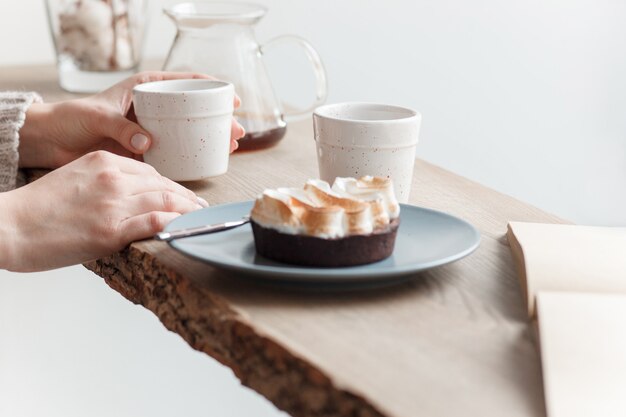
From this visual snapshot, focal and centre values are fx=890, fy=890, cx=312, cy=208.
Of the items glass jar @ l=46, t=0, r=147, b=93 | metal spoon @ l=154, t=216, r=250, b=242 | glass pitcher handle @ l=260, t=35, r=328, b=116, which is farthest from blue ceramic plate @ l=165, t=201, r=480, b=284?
glass jar @ l=46, t=0, r=147, b=93

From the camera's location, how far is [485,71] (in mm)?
2451

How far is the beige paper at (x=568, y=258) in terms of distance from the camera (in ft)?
2.17

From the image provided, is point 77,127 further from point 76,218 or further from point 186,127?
point 76,218

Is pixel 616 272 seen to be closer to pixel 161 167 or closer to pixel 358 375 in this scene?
pixel 358 375

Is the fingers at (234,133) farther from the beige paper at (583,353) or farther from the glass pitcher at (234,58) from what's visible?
the beige paper at (583,353)

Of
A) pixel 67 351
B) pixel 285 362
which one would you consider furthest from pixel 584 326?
pixel 67 351

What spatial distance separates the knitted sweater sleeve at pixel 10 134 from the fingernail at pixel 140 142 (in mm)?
183

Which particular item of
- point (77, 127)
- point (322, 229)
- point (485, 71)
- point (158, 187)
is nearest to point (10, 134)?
point (77, 127)

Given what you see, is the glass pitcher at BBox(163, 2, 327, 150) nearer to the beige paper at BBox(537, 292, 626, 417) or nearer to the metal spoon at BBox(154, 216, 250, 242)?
the metal spoon at BBox(154, 216, 250, 242)

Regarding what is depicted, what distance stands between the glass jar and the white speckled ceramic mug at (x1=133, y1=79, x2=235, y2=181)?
552 millimetres

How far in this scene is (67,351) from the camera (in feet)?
6.43

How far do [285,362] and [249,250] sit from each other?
0.15m

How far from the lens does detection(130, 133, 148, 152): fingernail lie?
969 mm

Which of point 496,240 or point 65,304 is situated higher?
point 496,240
